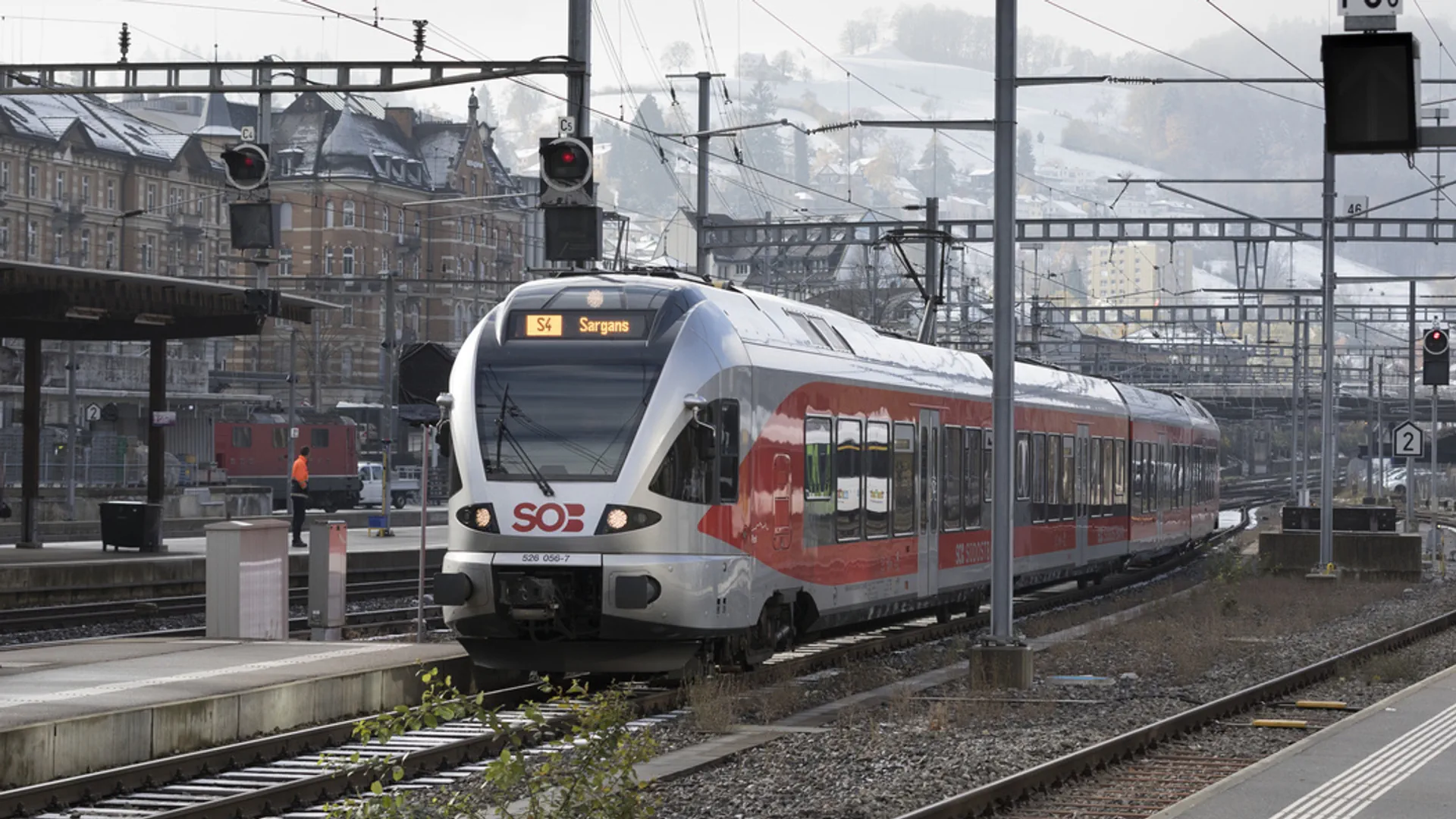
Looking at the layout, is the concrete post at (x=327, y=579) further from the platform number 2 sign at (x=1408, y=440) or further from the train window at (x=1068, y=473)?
the platform number 2 sign at (x=1408, y=440)

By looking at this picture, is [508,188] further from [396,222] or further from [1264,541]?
[1264,541]

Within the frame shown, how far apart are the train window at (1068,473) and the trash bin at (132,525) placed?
14.3m

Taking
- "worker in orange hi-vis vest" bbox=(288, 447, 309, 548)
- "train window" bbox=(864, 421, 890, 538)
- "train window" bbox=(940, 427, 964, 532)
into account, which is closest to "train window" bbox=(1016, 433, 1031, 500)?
"train window" bbox=(940, 427, 964, 532)

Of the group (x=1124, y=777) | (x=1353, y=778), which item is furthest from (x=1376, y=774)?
(x=1124, y=777)

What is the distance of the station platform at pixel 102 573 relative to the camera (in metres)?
28.2

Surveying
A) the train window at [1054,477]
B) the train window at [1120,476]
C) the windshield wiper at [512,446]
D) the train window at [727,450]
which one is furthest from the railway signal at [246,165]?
the train window at [1120,476]

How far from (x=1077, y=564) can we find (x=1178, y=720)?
16.1 m

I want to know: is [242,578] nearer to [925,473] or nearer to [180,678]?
[180,678]

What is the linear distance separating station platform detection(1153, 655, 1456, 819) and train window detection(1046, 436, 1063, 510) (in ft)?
44.2

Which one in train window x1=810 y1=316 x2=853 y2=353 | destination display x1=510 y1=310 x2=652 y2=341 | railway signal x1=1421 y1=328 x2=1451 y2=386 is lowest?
destination display x1=510 y1=310 x2=652 y2=341

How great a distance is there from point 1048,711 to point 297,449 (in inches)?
2299

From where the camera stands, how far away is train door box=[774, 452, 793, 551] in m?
18.3

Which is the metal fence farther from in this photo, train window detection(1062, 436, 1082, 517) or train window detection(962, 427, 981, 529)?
train window detection(962, 427, 981, 529)

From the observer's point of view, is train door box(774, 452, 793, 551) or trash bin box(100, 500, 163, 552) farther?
trash bin box(100, 500, 163, 552)
